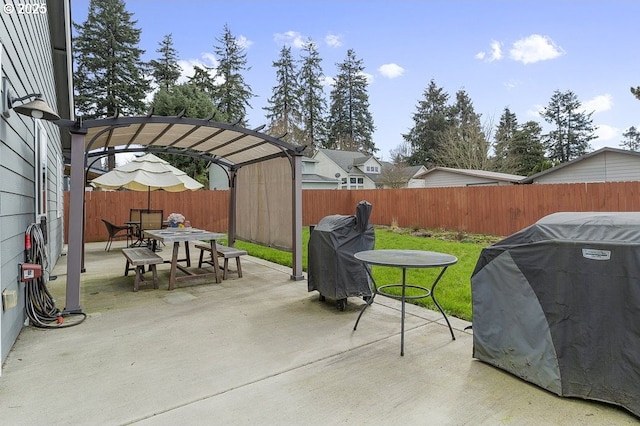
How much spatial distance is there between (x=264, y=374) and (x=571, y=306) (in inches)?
79.1

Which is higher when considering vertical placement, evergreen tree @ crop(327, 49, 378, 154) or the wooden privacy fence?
evergreen tree @ crop(327, 49, 378, 154)

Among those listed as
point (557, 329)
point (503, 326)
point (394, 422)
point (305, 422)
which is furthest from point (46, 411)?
point (557, 329)

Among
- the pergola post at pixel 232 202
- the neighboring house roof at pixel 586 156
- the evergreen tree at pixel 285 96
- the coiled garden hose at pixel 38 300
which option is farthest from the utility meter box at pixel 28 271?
the evergreen tree at pixel 285 96

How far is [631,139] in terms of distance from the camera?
38.2m

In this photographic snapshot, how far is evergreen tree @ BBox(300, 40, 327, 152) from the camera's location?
31.9 m

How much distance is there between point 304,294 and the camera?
4.64 meters

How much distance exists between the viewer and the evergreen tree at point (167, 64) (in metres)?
25.6

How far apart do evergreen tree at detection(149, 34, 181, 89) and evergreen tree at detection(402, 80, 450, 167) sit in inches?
855

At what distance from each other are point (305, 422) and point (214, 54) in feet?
101

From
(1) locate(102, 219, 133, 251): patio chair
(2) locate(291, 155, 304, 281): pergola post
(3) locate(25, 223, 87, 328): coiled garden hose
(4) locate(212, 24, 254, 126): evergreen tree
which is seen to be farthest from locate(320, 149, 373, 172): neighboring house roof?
(3) locate(25, 223, 87, 328): coiled garden hose

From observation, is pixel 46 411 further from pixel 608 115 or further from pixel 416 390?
pixel 608 115

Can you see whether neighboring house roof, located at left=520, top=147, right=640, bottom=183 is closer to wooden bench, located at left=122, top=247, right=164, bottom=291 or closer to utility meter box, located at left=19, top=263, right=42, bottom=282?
wooden bench, located at left=122, top=247, right=164, bottom=291

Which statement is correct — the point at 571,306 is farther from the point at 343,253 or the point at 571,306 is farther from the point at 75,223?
the point at 75,223

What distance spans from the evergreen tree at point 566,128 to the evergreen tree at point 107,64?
35.2 m
